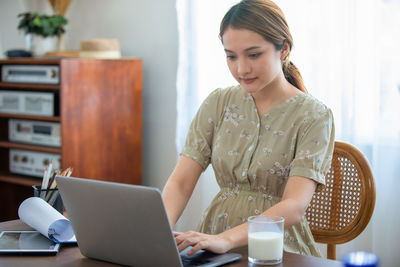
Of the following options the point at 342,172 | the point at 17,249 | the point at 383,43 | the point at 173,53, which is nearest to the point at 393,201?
the point at 383,43

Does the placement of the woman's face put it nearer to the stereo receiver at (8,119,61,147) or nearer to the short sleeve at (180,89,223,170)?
the short sleeve at (180,89,223,170)

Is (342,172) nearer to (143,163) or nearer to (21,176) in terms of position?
(143,163)

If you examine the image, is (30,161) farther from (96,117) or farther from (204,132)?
(204,132)

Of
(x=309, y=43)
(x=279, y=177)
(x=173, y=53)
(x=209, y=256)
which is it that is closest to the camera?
(x=209, y=256)

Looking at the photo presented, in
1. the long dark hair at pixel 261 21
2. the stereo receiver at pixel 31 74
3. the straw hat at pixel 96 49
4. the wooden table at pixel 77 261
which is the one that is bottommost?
the wooden table at pixel 77 261

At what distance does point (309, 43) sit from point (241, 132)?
3.01 feet

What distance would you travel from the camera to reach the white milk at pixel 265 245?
3.74 feet

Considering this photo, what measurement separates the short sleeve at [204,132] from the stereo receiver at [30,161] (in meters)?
1.31

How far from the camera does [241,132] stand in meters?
1.71

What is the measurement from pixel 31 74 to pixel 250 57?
1.77 meters

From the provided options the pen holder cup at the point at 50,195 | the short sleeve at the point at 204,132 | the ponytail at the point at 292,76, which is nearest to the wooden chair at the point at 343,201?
Answer: the ponytail at the point at 292,76

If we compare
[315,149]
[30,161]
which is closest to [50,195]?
[315,149]

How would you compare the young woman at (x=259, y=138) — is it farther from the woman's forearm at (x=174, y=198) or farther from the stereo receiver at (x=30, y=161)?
the stereo receiver at (x=30, y=161)

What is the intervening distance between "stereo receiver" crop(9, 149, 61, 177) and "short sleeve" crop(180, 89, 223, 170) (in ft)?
4.31
